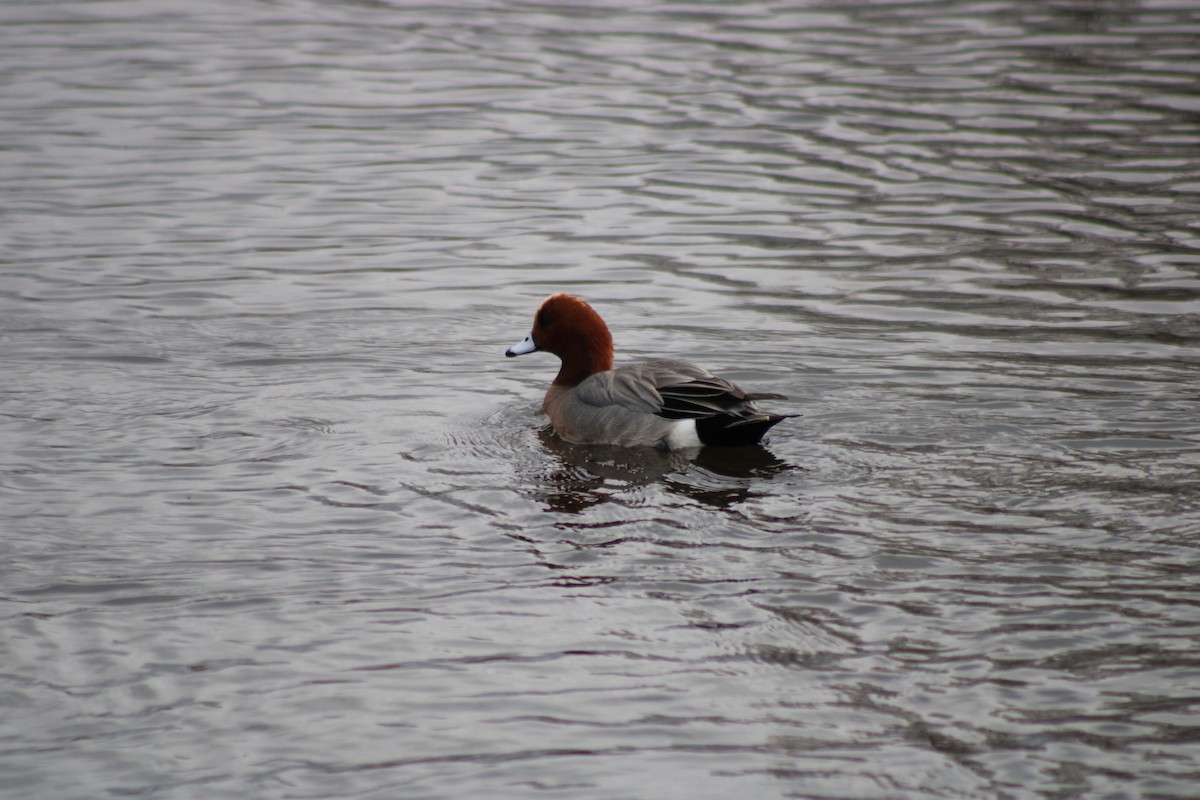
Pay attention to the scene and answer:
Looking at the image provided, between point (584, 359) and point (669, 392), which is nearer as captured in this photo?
point (669, 392)

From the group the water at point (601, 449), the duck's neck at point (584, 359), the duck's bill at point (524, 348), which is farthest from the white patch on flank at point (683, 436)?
the duck's bill at point (524, 348)

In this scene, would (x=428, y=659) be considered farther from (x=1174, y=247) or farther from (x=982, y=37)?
(x=982, y=37)

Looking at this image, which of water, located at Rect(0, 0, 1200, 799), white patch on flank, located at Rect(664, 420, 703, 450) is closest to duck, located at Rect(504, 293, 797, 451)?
white patch on flank, located at Rect(664, 420, 703, 450)

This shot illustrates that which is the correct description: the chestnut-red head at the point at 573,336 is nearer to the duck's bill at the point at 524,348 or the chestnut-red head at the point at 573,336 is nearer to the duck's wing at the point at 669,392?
the duck's bill at the point at 524,348

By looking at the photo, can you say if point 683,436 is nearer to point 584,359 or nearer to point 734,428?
point 734,428

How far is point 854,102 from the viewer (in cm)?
1575

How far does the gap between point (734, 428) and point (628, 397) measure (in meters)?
0.68

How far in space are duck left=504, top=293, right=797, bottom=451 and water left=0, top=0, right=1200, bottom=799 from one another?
21 cm

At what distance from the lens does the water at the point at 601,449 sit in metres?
5.02

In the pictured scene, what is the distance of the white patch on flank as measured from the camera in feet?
26.0

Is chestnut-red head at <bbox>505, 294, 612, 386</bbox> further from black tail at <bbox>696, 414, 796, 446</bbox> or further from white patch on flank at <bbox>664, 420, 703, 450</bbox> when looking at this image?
black tail at <bbox>696, 414, 796, 446</bbox>

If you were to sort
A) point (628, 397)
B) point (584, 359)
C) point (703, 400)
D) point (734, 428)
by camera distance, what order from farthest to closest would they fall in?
point (584, 359)
point (628, 397)
point (703, 400)
point (734, 428)

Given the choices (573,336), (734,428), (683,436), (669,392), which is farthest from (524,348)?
(734,428)

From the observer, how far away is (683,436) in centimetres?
796
